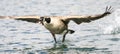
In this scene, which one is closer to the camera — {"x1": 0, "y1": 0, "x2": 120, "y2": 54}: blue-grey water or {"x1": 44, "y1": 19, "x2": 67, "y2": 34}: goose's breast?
{"x1": 0, "y1": 0, "x2": 120, "y2": 54}: blue-grey water

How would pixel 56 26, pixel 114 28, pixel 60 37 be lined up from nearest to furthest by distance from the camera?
pixel 56 26, pixel 60 37, pixel 114 28

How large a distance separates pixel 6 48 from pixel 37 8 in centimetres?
924

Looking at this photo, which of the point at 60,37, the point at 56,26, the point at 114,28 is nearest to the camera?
the point at 56,26

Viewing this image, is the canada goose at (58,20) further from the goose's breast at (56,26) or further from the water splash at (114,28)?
the water splash at (114,28)

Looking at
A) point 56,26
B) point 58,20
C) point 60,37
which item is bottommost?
point 60,37

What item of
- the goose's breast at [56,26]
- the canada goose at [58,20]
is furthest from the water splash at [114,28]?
the goose's breast at [56,26]

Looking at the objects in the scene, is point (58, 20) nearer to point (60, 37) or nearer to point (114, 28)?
point (60, 37)

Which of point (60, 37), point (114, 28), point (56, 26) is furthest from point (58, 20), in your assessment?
point (114, 28)

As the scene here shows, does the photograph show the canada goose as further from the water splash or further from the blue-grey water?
the water splash

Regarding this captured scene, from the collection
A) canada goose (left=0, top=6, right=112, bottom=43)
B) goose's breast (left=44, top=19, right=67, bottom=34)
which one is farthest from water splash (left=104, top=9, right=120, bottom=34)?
goose's breast (left=44, top=19, right=67, bottom=34)

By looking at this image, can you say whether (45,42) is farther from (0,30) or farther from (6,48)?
(0,30)

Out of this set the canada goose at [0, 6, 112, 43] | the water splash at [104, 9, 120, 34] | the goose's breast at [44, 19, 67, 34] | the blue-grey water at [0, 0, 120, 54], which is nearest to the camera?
the blue-grey water at [0, 0, 120, 54]

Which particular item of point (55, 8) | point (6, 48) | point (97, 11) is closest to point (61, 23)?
point (6, 48)

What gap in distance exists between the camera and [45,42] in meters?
14.8
